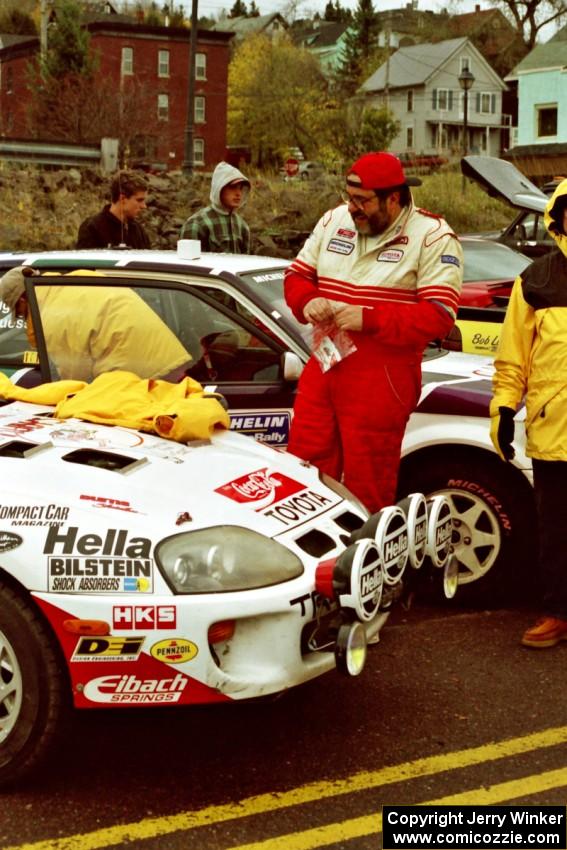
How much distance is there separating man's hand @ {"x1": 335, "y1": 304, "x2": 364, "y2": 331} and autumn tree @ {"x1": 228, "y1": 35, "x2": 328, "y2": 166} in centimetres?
6072

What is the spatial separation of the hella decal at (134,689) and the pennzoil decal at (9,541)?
46 cm

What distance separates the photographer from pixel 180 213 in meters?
20.0

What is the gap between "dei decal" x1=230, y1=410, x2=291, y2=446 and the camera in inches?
214

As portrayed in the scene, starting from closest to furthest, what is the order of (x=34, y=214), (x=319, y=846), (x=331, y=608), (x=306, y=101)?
(x=319, y=846)
(x=331, y=608)
(x=34, y=214)
(x=306, y=101)

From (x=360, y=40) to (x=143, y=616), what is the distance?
100375 millimetres

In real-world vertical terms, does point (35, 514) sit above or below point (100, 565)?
above

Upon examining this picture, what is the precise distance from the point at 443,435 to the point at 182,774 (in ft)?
7.06

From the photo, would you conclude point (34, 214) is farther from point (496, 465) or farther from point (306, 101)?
point (306, 101)

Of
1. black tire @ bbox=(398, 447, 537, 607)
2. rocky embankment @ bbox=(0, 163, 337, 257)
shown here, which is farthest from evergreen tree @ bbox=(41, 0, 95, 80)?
black tire @ bbox=(398, 447, 537, 607)

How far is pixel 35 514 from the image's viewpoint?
3.67 m

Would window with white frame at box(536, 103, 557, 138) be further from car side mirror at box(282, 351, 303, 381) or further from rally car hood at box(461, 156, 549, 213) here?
car side mirror at box(282, 351, 303, 381)

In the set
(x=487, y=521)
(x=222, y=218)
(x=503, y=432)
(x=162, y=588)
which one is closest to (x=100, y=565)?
(x=162, y=588)

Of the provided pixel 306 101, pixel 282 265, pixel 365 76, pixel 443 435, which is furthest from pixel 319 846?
pixel 365 76

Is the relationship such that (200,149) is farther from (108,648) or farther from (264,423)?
(108,648)
